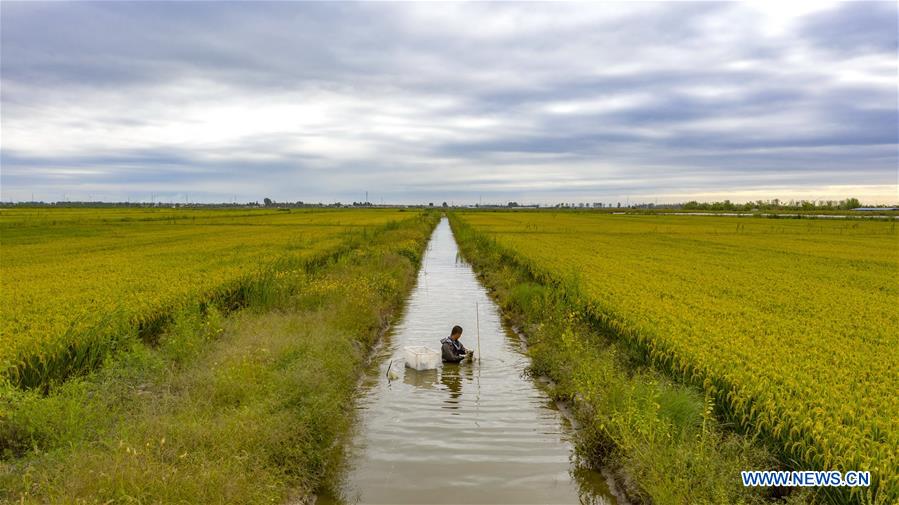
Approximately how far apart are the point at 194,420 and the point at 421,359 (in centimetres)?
544

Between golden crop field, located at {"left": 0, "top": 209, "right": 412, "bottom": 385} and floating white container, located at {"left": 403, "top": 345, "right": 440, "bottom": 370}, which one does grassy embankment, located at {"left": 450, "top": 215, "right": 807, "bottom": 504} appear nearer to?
floating white container, located at {"left": 403, "top": 345, "right": 440, "bottom": 370}

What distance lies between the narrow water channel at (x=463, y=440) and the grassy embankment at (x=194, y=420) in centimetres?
59

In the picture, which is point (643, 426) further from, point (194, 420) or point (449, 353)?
point (449, 353)

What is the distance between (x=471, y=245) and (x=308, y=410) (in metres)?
33.3

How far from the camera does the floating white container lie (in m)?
11.8

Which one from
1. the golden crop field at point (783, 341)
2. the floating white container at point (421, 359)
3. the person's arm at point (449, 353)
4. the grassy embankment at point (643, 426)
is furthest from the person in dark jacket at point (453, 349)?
the golden crop field at point (783, 341)

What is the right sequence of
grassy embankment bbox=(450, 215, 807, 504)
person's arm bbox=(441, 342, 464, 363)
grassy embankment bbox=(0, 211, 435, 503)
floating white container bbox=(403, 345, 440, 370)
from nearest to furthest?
grassy embankment bbox=(0, 211, 435, 503)
grassy embankment bbox=(450, 215, 807, 504)
floating white container bbox=(403, 345, 440, 370)
person's arm bbox=(441, 342, 464, 363)

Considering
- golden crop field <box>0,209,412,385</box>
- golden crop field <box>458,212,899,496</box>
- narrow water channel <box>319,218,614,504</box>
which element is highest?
golden crop field <box>0,209,412,385</box>

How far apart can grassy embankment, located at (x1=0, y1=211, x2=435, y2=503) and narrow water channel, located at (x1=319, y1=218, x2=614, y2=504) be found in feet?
1.95

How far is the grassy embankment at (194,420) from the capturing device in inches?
216

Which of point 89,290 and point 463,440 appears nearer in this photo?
point 463,440

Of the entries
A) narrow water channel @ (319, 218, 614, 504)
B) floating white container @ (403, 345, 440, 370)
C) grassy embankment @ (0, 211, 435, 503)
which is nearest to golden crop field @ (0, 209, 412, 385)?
grassy embankment @ (0, 211, 435, 503)

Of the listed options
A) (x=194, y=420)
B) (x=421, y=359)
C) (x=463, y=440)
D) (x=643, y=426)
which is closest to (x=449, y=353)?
(x=421, y=359)

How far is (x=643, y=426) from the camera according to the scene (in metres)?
6.84
